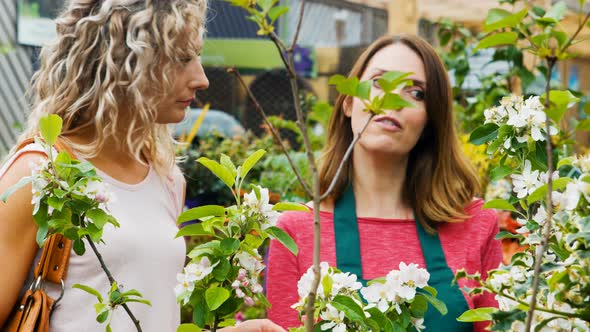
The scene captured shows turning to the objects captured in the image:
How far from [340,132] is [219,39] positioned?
5.37 metres

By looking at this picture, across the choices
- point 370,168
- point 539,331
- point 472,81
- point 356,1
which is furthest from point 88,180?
point 356,1

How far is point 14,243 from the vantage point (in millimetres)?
1458

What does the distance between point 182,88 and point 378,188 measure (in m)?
0.58

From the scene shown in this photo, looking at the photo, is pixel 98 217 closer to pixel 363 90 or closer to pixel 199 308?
pixel 199 308

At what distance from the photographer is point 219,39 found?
7348 mm

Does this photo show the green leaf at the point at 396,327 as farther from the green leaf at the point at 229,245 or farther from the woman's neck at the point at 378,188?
the woman's neck at the point at 378,188

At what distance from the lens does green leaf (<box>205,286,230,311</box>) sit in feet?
3.68

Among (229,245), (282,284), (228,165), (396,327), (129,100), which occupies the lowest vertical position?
(282,284)

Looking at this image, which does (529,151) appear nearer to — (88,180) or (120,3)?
(88,180)

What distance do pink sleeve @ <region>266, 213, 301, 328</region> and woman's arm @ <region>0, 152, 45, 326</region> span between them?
0.58 meters

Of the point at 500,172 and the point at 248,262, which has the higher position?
the point at 500,172

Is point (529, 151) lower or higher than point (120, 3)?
lower

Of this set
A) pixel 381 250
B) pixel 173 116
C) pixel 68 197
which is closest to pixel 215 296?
pixel 68 197

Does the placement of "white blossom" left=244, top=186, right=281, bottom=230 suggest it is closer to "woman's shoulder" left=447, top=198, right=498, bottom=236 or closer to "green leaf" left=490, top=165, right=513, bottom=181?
"green leaf" left=490, top=165, right=513, bottom=181
